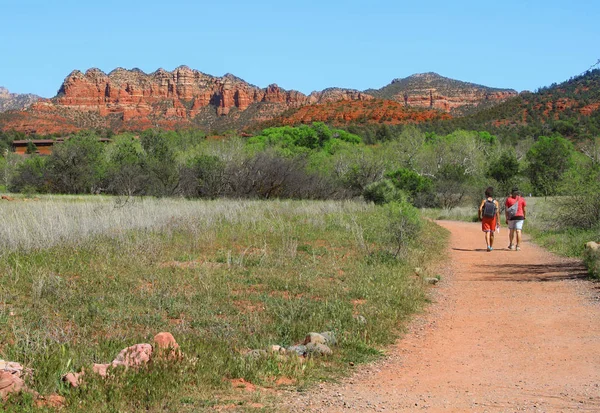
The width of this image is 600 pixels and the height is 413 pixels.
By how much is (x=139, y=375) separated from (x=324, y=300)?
3.98 metres

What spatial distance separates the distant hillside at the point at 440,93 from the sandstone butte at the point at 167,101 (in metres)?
0.27

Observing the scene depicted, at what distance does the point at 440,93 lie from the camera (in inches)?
5044

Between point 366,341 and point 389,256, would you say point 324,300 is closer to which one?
point 366,341

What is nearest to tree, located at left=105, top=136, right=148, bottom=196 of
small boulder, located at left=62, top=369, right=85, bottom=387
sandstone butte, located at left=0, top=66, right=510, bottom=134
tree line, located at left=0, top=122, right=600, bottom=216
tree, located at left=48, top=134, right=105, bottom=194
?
tree line, located at left=0, top=122, right=600, bottom=216

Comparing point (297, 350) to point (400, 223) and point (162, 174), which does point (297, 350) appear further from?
point (162, 174)

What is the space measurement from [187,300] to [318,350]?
2.49 metres

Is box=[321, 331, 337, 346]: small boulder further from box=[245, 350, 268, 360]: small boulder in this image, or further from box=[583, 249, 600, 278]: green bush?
box=[583, 249, 600, 278]: green bush

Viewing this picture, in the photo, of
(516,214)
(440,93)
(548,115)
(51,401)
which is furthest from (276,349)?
(440,93)

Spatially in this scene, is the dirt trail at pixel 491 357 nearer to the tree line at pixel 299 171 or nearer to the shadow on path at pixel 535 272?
the shadow on path at pixel 535 272

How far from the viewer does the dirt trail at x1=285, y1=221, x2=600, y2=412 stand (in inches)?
202

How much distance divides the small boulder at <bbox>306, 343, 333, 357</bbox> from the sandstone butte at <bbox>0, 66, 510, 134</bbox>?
96.6 metres

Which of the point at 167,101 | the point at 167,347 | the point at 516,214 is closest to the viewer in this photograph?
the point at 167,347

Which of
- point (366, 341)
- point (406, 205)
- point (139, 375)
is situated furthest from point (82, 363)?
point (406, 205)

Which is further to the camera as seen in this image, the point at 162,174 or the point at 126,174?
the point at 126,174
